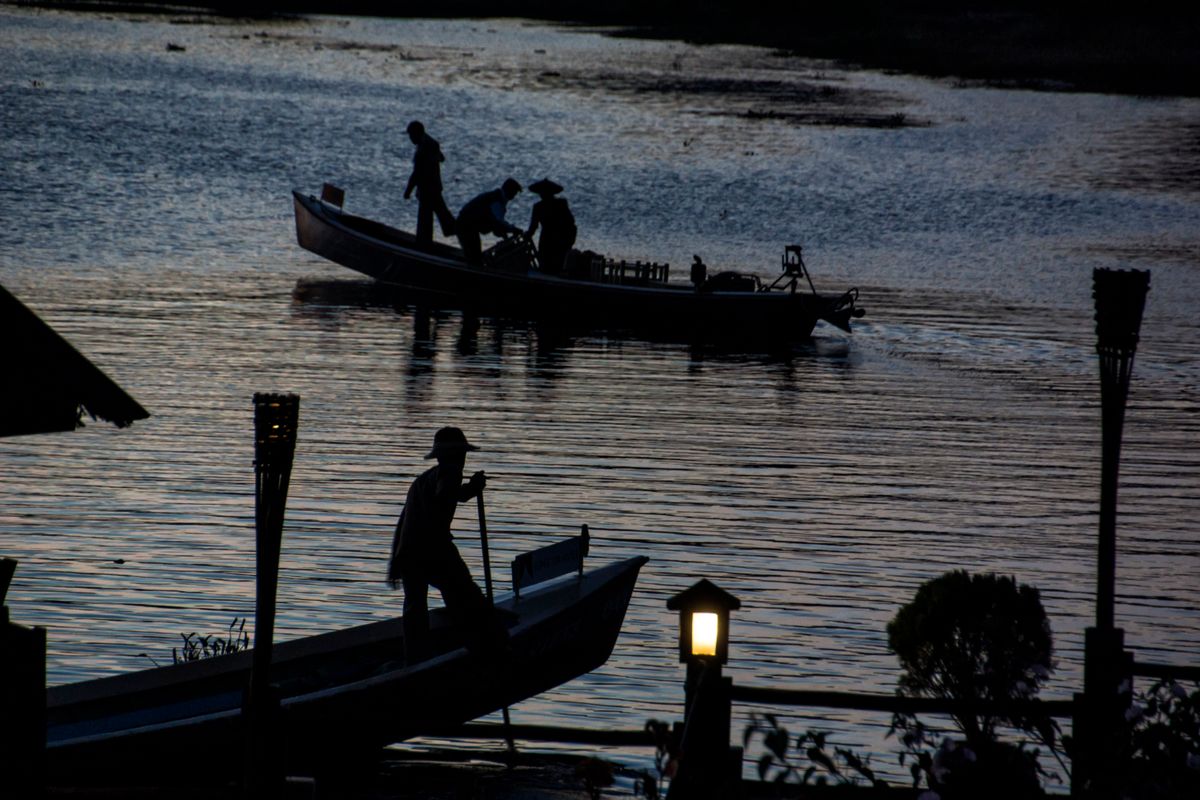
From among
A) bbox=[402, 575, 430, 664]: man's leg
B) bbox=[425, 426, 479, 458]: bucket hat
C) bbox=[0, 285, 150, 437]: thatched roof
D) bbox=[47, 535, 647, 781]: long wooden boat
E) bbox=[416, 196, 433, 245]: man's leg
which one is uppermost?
bbox=[416, 196, 433, 245]: man's leg

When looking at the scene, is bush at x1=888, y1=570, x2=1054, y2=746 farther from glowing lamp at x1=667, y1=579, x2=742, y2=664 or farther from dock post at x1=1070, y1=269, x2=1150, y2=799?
glowing lamp at x1=667, y1=579, x2=742, y2=664

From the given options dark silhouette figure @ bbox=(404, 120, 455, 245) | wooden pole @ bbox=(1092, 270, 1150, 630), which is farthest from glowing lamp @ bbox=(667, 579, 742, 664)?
dark silhouette figure @ bbox=(404, 120, 455, 245)

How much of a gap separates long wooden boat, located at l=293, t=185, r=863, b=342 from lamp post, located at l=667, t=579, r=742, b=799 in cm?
1748

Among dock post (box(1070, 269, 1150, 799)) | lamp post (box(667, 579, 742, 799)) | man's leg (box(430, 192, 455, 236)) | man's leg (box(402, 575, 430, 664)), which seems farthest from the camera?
man's leg (box(430, 192, 455, 236))

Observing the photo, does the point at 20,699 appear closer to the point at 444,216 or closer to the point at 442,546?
the point at 442,546

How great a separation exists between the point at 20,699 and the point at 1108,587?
5.04 metres

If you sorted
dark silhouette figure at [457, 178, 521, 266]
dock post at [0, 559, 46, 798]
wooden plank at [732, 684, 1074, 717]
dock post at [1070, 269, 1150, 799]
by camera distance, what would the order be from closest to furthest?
dock post at [0, 559, 46, 798]
wooden plank at [732, 684, 1074, 717]
dock post at [1070, 269, 1150, 799]
dark silhouette figure at [457, 178, 521, 266]

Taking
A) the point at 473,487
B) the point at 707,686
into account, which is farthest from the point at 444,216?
the point at 707,686

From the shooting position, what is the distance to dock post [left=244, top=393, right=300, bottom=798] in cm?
809

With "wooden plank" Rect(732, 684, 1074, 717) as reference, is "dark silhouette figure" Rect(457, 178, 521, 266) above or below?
above

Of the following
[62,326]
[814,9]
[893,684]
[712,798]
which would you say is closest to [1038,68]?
[814,9]

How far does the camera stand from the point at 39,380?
688 cm

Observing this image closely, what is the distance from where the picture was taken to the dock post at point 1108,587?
822 centimetres

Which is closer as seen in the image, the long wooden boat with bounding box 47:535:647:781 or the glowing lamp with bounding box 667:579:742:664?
the glowing lamp with bounding box 667:579:742:664
